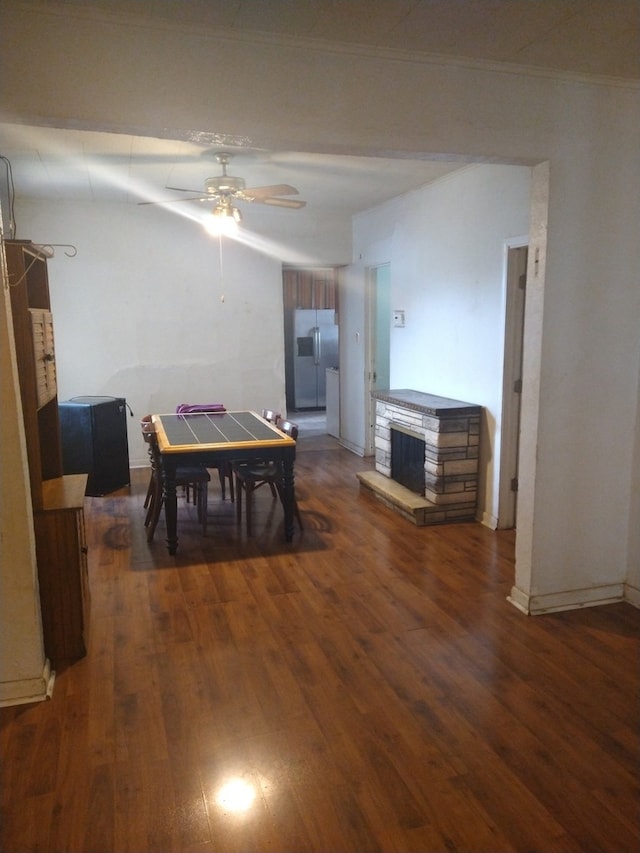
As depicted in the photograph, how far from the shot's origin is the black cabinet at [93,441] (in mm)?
5141

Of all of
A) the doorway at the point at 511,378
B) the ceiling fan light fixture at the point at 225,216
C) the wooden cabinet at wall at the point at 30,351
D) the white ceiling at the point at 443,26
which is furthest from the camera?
the ceiling fan light fixture at the point at 225,216

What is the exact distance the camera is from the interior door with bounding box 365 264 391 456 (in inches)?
255

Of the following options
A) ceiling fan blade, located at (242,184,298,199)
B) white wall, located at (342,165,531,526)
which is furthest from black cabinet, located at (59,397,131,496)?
white wall, located at (342,165,531,526)

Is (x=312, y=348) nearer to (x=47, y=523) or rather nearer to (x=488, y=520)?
(x=488, y=520)

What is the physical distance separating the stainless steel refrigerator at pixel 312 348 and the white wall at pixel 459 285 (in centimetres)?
325

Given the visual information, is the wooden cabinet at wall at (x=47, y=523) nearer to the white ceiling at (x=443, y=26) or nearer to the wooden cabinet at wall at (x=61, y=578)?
the wooden cabinet at wall at (x=61, y=578)

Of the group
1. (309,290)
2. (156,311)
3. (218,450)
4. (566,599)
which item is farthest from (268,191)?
(309,290)

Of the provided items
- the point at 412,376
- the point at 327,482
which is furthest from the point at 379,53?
the point at 327,482

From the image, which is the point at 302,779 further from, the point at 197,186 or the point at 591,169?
the point at 197,186

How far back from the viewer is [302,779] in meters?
1.99

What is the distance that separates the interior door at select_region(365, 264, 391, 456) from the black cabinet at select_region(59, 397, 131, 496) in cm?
264

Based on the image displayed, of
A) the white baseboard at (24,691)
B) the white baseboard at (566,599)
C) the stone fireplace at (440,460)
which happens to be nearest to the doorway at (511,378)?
the stone fireplace at (440,460)

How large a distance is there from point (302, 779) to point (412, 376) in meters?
4.01

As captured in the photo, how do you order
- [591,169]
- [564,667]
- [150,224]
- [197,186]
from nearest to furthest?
1. [564,667]
2. [591,169]
3. [197,186]
4. [150,224]
